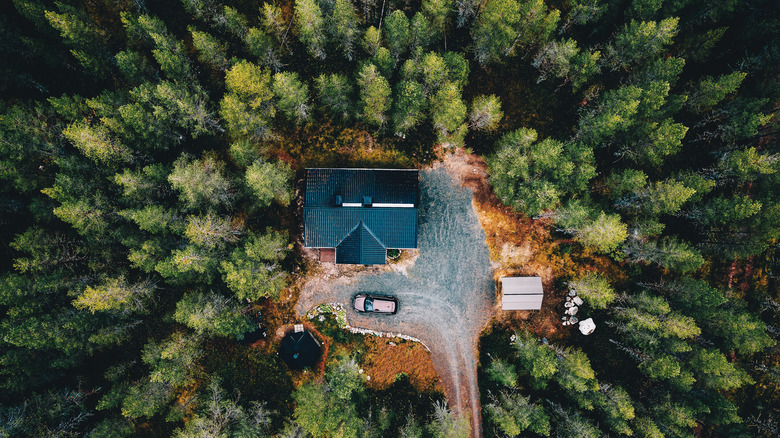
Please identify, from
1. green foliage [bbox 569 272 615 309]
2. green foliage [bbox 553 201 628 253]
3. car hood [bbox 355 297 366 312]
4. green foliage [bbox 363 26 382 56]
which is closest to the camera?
green foliage [bbox 553 201 628 253]

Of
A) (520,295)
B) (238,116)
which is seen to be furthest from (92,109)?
(520,295)

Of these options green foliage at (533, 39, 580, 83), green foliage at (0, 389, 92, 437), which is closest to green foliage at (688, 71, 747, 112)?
green foliage at (533, 39, 580, 83)

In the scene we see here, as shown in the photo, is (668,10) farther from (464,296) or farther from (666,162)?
(464,296)

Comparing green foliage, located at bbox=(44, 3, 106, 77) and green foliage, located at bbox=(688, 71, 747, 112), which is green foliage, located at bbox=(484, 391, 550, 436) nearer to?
green foliage, located at bbox=(688, 71, 747, 112)

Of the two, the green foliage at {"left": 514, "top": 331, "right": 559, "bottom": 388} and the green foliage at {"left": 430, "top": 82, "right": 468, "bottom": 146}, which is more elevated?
the green foliage at {"left": 430, "top": 82, "right": 468, "bottom": 146}

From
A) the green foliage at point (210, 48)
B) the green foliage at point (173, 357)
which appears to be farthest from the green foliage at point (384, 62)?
the green foliage at point (173, 357)

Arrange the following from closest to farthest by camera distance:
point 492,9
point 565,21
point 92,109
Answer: point 492,9, point 92,109, point 565,21
